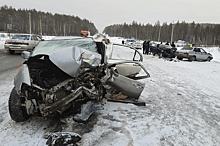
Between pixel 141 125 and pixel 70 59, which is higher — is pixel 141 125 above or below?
below

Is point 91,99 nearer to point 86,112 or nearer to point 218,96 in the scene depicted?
point 86,112

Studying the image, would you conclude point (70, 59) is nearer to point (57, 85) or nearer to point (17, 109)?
point (57, 85)

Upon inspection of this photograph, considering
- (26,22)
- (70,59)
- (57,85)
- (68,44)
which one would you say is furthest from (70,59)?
(26,22)

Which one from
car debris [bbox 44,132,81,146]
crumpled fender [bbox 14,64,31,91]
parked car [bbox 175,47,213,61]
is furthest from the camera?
parked car [bbox 175,47,213,61]

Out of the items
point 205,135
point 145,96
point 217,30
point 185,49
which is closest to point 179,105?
point 145,96

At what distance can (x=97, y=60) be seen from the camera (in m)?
3.49

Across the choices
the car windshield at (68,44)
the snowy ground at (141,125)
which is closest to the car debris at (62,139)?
the snowy ground at (141,125)

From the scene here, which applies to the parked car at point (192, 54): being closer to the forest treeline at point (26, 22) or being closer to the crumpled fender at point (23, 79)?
the crumpled fender at point (23, 79)

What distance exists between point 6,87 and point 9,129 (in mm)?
2735

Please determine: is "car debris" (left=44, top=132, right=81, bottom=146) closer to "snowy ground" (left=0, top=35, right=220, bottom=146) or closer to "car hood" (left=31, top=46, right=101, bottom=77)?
"snowy ground" (left=0, top=35, right=220, bottom=146)

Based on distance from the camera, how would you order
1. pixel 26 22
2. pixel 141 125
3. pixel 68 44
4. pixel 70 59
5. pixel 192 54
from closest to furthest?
pixel 70 59, pixel 141 125, pixel 68 44, pixel 192 54, pixel 26 22

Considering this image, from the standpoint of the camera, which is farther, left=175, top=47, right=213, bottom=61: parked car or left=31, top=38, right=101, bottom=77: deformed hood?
left=175, top=47, right=213, bottom=61: parked car

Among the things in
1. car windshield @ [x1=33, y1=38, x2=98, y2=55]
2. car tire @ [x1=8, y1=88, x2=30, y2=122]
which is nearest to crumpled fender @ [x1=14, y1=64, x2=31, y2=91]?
car tire @ [x1=8, y1=88, x2=30, y2=122]

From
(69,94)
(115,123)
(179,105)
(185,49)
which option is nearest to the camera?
(69,94)
